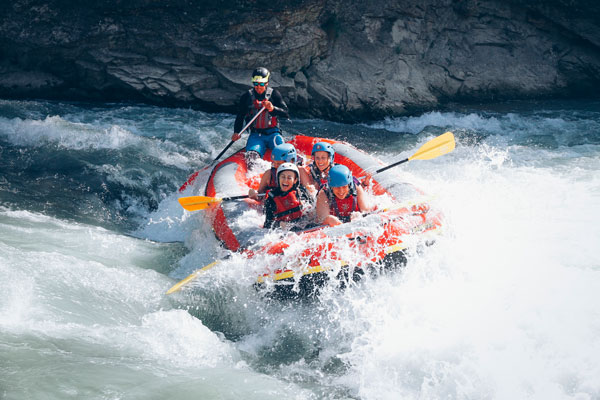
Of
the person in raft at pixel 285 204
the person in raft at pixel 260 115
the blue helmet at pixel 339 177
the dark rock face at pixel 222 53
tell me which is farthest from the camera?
the dark rock face at pixel 222 53

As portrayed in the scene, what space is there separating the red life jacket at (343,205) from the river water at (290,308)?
0.72 meters

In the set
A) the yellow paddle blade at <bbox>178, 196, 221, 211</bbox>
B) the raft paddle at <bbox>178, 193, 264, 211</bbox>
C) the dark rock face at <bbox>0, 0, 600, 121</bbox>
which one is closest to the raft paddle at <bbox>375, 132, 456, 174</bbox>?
the raft paddle at <bbox>178, 193, 264, 211</bbox>

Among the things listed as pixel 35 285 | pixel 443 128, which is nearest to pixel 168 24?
pixel 443 128

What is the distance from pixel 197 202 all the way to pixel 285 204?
36.1 inches

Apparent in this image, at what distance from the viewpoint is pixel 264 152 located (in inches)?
269

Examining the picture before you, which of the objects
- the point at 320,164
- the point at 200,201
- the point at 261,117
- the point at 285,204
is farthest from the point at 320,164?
the point at 261,117

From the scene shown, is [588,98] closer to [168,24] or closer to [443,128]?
[443,128]

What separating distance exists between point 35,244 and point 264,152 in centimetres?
272

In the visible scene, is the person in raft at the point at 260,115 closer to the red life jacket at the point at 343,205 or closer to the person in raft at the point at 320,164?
the person in raft at the point at 320,164

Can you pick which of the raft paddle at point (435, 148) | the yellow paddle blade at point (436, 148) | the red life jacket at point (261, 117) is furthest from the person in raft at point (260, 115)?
the yellow paddle blade at point (436, 148)

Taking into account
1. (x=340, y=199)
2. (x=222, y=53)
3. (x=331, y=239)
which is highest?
(x=222, y=53)

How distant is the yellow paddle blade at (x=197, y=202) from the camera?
215 inches

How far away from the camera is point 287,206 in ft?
16.8

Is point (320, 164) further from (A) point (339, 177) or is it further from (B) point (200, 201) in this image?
(B) point (200, 201)
